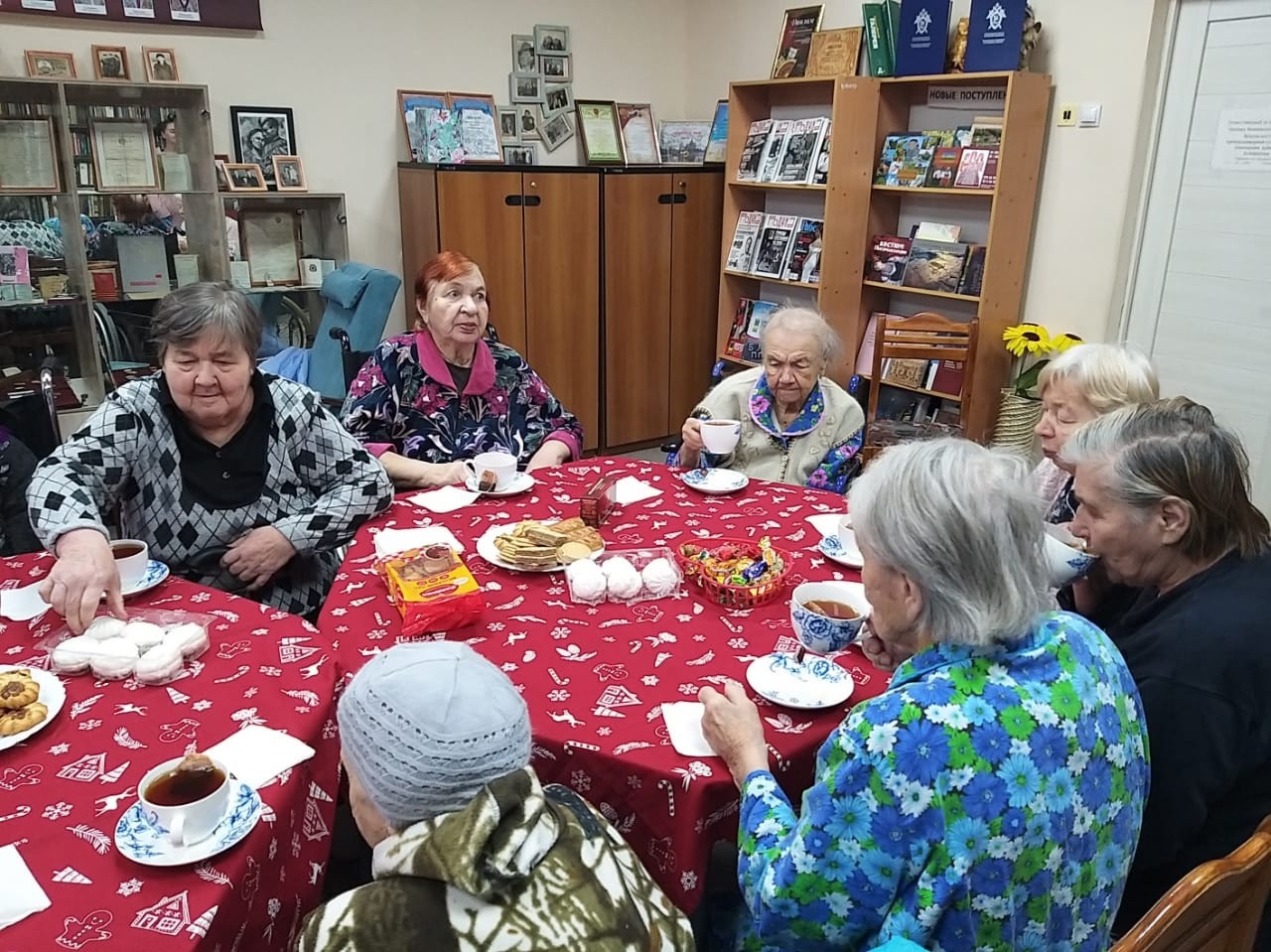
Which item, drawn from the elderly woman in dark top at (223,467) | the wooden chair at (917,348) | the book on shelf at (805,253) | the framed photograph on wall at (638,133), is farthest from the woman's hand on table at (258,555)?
the framed photograph on wall at (638,133)

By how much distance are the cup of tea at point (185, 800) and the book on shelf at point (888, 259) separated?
403cm

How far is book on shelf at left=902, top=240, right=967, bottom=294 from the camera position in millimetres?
4289

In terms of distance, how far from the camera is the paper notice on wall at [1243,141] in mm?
3444

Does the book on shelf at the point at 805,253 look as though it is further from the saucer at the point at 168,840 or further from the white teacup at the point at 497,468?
the saucer at the point at 168,840

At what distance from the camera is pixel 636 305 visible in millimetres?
5273

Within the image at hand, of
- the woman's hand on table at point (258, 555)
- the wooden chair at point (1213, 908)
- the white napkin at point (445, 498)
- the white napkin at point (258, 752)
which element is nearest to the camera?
the wooden chair at point (1213, 908)

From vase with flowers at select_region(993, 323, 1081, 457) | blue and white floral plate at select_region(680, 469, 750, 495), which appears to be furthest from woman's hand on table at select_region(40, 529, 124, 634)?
vase with flowers at select_region(993, 323, 1081, 457)

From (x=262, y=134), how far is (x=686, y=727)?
A: 13.3 ft

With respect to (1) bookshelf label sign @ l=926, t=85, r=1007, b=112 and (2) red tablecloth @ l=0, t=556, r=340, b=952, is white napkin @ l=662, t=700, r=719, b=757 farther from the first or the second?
(1) bookshelf label sign @ l=926, t=85, r=1007, b=112

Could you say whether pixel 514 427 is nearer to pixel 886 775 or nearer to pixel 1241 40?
pixel 886 775

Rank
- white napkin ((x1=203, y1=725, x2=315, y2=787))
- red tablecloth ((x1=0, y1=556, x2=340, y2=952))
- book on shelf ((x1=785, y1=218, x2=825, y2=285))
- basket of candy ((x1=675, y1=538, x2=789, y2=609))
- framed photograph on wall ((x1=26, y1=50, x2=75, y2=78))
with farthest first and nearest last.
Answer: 1. book on shelf ((x1=785, y1=218, x2=825, y2=285))
2. framed photograph on wall ((x1=26, y1=50, x2=75, y2=78))
3. basket of candy ((x1=675, y1=538, x2=789, y2=609))
4. white napkin ((x1=203, y1=725, x2=315, y2=787))
5. red tablecloth ((x1=0, y1=556, x2=340, y2=952))

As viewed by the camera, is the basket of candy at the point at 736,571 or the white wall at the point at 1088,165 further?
the white wall at the point at 1088,165

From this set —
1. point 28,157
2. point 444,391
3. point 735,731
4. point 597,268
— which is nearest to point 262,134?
point 28,157

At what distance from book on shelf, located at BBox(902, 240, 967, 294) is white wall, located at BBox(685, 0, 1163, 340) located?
1.05ft
